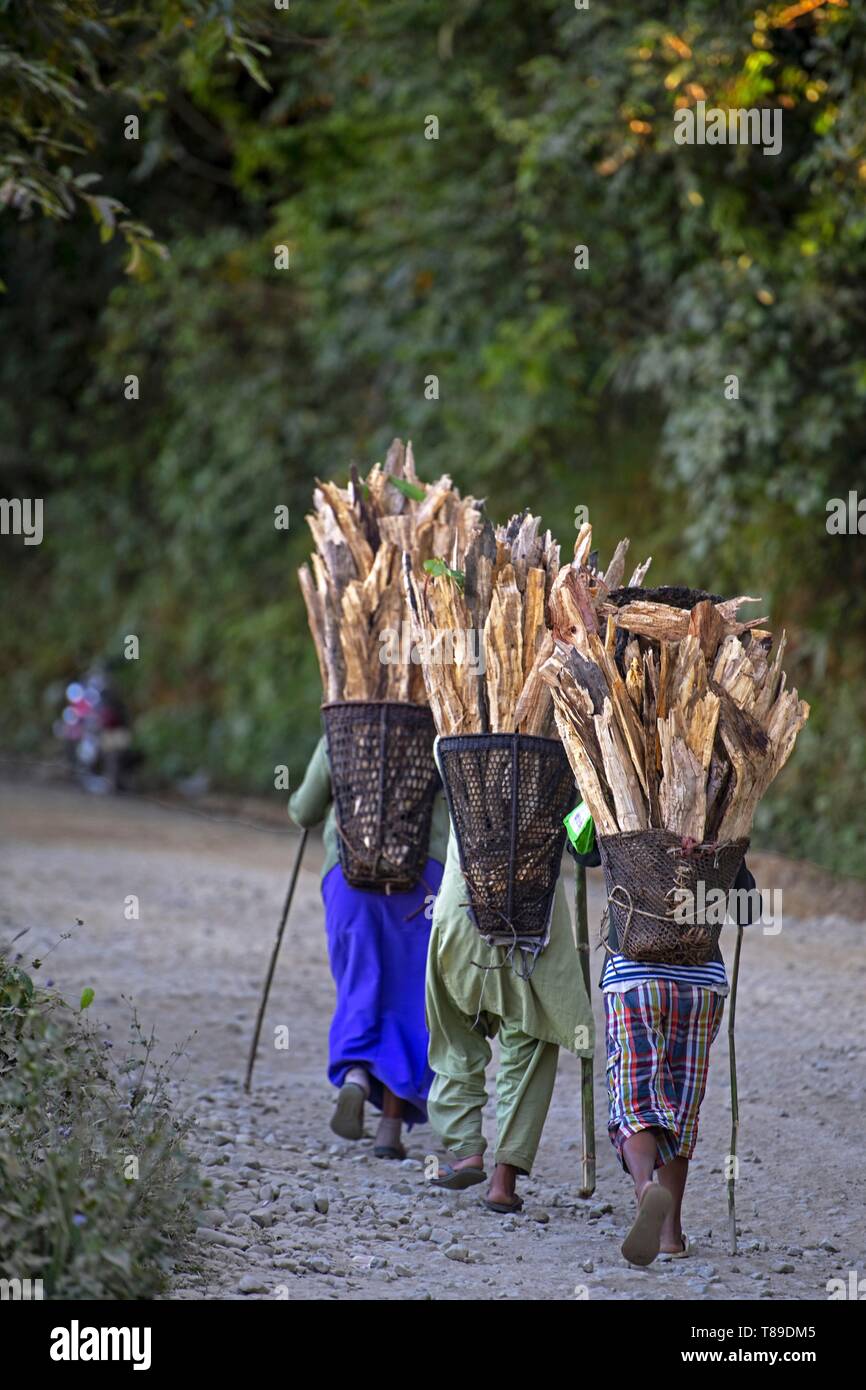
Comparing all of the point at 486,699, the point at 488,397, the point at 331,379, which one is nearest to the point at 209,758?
the point at 331,379

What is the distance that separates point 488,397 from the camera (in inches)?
558

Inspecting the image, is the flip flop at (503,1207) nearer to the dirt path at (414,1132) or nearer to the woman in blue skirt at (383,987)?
the dirt path at (414,1132)

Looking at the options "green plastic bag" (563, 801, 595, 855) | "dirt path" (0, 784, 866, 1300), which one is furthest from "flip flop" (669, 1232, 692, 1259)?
"green plastic bag" (563, 801, 595, 855)

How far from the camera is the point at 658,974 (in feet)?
15.0

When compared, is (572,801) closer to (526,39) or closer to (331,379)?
(526,39)

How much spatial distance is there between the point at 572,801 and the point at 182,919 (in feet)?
18.1

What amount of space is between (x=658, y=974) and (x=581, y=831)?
0.54 meters

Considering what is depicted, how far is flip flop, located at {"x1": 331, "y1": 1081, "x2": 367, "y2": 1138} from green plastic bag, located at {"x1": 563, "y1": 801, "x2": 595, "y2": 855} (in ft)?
4.92

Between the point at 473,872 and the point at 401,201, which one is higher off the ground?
the point at 401,201

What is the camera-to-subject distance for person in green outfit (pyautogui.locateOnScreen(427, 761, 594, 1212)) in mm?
5141

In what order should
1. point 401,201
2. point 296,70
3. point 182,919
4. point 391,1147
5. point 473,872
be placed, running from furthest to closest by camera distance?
point 296,70, point 401,201, point 182,919, point 391,1147, point 473,872

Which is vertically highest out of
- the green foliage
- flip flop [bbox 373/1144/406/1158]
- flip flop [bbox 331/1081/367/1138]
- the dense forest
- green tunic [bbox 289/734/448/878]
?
the dense forest

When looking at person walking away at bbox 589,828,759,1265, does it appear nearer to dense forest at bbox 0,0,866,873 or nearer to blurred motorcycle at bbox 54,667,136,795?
dense forest at bbox 0,0,866,873

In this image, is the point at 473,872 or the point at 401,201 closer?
the point at 473,872
